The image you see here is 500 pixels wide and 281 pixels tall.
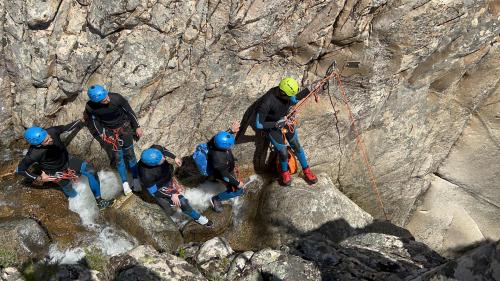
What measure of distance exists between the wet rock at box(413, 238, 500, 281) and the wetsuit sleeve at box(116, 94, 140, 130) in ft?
26.2

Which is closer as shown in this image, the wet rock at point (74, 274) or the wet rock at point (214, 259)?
the wet rock at point (214, 259)

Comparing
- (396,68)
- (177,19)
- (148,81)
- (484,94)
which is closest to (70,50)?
(148,81)

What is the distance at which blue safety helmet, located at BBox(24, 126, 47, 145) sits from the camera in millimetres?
8938

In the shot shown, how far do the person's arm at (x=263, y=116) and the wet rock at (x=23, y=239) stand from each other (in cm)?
625

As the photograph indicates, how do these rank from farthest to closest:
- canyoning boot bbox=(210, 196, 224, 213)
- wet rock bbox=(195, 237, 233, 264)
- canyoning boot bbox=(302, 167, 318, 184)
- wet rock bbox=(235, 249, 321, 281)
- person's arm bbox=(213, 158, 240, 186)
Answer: canyoning boot bbox=(302, 167, 318, 184) → canyoning boot bbox=(210, 196, 224, 213) → person's arm bbox=(213, 158, 240, 186) → wet rock bbox=(195, 237, 233, 264) → wet rock bbox=(235, 249, 321, 281)

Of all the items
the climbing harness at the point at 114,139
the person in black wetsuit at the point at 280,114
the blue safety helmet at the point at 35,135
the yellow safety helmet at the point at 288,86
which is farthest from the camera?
the climbing harness at the point at 114,139

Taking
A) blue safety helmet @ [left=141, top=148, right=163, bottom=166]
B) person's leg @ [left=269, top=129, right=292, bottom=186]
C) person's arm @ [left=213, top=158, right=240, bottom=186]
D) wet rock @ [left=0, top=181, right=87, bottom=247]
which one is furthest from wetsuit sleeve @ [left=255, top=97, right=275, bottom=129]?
wet rock @ [left=0, top=181, right=87, bottom=247]

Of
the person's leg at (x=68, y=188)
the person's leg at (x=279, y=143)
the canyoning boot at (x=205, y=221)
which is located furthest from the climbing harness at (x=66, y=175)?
the person's leg at (x=279, y=143)

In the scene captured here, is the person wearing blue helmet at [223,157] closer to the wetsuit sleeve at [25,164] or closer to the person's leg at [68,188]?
the person's leg at [68,188]

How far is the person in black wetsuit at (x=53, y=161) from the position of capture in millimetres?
9148

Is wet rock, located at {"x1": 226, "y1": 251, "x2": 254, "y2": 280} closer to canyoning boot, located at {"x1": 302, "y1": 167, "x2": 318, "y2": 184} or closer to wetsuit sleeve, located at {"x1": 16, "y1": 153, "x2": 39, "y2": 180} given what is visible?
canyoning boot, located at {"x1": 302, "y1": 167, "x2": 318, "y2": 184}

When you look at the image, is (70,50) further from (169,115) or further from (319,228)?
(319,228)

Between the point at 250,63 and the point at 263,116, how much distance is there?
1.65 meters

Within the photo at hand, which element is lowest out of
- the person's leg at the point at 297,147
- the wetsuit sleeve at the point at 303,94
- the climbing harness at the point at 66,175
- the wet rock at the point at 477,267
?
the climbing harness at the point at 66,175
